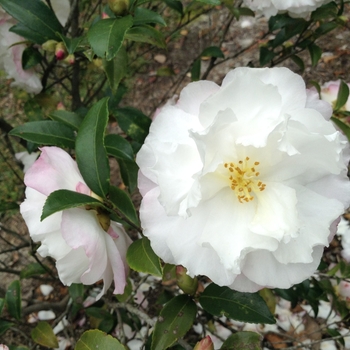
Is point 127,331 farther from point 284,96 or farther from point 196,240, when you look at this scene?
point 284,96

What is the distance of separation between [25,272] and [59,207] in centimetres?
96

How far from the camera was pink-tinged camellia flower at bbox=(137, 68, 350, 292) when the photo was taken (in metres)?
0.70

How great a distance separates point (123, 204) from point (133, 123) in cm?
44

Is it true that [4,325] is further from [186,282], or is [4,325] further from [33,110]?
[33,110]

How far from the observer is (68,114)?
1.14 meters

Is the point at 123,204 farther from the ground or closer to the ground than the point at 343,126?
farther from the ground

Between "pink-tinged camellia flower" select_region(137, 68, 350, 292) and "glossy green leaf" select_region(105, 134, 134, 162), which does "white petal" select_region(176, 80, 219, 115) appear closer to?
"pink-tinged camellia flower" select_region(137, 68, 350, 292)

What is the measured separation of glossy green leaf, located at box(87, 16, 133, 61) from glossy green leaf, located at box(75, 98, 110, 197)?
3.8 inches

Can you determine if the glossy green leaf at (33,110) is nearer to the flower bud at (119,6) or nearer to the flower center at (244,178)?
the flower bud at (119,6)

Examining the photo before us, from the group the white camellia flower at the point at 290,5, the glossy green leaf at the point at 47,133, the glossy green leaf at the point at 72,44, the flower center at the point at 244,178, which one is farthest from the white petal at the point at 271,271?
the white camellia flower at the point at 290,5

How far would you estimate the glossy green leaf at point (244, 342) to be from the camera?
0.97m

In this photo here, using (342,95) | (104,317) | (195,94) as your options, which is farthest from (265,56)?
(104,317)

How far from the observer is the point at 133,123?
4.18 ft

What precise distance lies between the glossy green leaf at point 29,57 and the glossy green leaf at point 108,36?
486 mm
